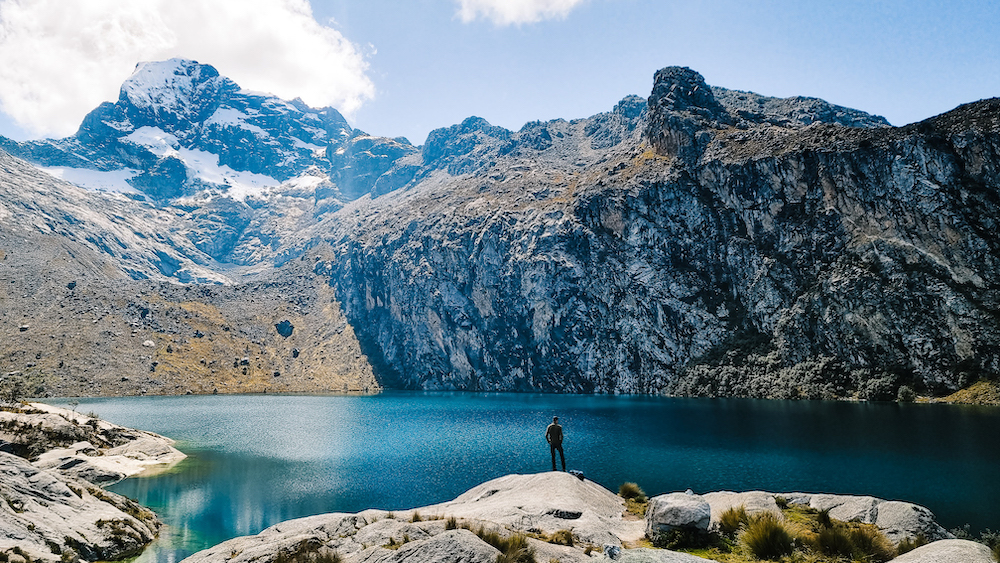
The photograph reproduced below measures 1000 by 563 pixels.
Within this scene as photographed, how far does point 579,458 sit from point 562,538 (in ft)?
113

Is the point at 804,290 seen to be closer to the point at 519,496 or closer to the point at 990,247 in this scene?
the point at 990,247

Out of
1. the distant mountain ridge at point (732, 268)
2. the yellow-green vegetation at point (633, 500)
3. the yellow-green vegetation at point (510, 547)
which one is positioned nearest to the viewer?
the yellow-green vegetation at point (510, 547)

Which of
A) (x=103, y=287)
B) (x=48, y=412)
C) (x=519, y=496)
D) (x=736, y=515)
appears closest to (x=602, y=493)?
(x=519, y=496)

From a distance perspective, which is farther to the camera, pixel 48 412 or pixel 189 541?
pixel 48 412

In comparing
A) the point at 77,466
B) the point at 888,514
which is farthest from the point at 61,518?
the point at 888,514

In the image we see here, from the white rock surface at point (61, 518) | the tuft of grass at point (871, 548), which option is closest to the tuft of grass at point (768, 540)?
the tuft of grass at point (871, 548)

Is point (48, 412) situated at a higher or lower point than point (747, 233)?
lower

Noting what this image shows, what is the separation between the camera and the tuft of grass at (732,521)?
16942mm

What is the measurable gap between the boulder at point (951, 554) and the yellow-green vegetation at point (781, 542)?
185 centimetres

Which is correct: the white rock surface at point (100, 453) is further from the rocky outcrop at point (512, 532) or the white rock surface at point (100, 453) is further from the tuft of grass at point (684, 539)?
the tuft of grass at point (684, 539)

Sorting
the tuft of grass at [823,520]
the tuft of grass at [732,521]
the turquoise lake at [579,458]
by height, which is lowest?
the turquoise lake at [579,458]

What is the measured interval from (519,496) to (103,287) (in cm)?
22448

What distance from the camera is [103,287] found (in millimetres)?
193625

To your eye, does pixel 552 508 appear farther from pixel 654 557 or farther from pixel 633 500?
pixel 654 557
